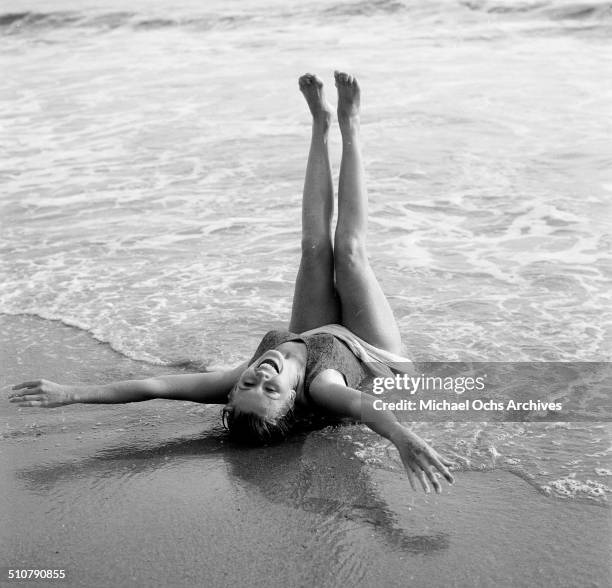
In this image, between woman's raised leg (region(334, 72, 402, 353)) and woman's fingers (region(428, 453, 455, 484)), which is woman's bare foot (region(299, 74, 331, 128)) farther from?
woman's fingers (region(428, 453, 455, 484))

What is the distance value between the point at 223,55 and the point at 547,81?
6.82 metres

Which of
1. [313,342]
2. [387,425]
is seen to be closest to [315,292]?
[313,342]

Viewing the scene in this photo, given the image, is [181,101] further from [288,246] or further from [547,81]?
[288,246]

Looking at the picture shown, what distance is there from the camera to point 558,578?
3332 millimetres

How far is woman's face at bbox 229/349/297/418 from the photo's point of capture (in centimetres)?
440

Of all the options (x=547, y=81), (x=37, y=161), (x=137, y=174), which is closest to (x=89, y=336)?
(x=137, y=174)

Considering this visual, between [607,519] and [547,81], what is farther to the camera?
[547,81]

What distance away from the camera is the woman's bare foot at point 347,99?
5.58 m

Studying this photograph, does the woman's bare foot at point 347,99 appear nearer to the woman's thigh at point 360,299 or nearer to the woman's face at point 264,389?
the woman's thigh at point 360,299

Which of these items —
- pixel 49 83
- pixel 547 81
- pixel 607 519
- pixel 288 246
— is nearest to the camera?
pixel 607 519

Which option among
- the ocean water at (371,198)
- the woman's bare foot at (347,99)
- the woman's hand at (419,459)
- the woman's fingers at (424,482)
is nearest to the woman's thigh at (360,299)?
the ocean water at (371,198)

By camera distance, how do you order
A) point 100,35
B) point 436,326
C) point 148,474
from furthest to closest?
1. point 100,35
2. point 436,326
3. point 148,474

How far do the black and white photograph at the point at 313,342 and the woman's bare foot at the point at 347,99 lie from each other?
0.01 meters

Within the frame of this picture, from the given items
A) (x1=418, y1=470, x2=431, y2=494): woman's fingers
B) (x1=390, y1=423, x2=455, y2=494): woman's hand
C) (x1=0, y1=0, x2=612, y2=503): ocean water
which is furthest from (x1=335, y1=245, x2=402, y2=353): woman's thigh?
(x1=418, y1=470, x2=431, y2=494): woman's fingers
